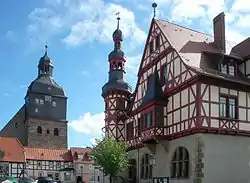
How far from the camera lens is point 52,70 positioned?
301 ft

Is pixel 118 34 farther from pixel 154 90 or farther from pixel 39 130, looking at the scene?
pixel 39 130

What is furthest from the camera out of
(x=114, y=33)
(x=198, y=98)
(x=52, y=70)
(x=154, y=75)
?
(x=52, y=70)

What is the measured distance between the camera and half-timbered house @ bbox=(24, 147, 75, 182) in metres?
72.7

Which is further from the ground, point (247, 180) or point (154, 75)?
point (154, 75)

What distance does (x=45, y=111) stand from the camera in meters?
87.0

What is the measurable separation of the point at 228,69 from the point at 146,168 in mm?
11712

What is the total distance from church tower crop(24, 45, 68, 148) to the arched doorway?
42131mm

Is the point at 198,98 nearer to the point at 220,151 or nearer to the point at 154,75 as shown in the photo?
the point at 220,151

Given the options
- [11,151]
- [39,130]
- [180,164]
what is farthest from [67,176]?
[180,164]

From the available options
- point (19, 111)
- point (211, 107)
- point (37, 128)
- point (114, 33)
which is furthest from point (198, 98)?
point (19, 111)

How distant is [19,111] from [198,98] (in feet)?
209

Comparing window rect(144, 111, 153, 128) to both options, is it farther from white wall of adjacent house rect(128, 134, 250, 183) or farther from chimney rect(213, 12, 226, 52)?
chimney rect(213, 12, 226, 52)

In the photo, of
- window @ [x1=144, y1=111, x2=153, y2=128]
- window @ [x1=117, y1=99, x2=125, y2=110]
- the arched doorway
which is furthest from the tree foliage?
window @ [x1=117, y1=99, x2=125, y2=110]

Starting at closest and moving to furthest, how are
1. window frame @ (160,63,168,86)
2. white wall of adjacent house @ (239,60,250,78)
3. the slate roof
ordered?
the slate roof < white wall of adjacent house @ (239,60,250,78) < window frame @ (160,63,168,86)
